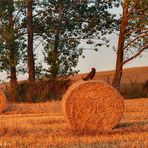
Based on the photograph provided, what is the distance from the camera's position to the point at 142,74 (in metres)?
61.6

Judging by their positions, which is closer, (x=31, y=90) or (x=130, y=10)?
(x=31, y=90)

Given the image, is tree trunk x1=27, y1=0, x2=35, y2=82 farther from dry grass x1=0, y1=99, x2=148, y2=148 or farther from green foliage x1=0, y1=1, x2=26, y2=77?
dry grass x1=0, y1=99, x2=148, y2=148

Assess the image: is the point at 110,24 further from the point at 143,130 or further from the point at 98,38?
the point at 143,130

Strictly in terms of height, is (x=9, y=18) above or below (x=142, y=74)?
above

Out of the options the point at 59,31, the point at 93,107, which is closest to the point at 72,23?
the point at 59,31

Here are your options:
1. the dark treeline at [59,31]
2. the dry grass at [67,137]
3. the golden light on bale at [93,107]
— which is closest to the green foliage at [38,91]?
the dark treeline at [59,31]

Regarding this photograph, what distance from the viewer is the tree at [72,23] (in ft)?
125

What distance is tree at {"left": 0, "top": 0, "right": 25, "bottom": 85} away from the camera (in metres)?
34.7

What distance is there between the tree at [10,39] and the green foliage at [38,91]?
2.75m

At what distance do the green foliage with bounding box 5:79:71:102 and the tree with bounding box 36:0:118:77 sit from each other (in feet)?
15.7

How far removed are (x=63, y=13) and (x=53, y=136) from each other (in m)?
26.3

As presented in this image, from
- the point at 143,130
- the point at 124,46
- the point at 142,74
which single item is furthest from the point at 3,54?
the point at 142,74

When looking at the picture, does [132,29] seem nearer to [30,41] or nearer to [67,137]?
[30,41]

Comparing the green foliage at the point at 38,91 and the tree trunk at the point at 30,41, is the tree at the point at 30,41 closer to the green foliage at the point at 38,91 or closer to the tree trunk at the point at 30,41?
the tree trunk at the point at 30,41
